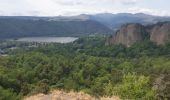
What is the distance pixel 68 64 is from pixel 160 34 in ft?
194

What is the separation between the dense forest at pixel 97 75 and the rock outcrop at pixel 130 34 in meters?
4.15

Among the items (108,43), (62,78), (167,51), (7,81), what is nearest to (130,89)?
(7,81)

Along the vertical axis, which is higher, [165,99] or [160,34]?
[165,99]

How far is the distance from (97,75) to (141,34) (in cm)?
7130

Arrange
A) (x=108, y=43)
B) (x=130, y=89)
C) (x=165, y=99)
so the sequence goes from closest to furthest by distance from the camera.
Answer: (x=165, y=99), (x=130, y=89), (x=108, y=43)

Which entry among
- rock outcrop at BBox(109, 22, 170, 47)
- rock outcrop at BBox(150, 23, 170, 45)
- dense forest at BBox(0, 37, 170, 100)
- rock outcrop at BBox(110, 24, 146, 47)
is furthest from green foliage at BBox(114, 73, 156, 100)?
rock outcrop at BBox(110, 24, 146, 47)

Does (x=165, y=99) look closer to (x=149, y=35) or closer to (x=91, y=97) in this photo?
(x=91, y=97)

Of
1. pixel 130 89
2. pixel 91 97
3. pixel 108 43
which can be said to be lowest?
pixel 108 43

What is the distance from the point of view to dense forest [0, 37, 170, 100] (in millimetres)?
37469

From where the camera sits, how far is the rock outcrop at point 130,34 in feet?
529

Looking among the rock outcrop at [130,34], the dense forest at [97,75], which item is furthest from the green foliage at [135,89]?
the rock outcrop at [130,34]

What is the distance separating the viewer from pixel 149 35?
16088cm

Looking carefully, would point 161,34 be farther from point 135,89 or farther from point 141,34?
point 135,89

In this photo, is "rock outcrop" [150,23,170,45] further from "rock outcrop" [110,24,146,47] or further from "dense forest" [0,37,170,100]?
"rock outcrop" [110,24,146,47]
